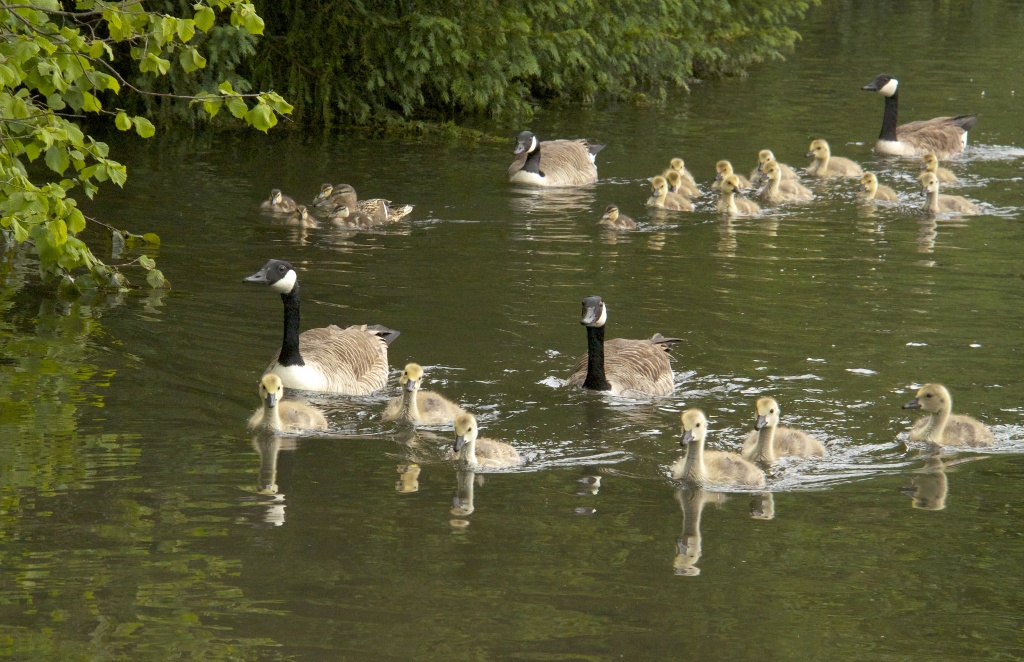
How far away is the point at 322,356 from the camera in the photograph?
11.4 m

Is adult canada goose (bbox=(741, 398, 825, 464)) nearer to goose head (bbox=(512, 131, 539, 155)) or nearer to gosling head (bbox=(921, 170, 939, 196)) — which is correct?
gosling head (bbox=(921, 170, 939, 196))

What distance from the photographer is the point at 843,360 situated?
11711 mm

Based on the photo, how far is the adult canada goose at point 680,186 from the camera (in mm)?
18094

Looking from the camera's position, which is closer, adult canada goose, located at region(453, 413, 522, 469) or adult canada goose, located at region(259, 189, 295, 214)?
adult canada goose, located at region(453, 413, 522, 469)

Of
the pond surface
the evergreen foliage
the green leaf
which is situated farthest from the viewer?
the evergreen foliage

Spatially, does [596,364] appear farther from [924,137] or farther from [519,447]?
[924,137]

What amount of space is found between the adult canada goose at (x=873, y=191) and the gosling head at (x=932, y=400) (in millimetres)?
8749

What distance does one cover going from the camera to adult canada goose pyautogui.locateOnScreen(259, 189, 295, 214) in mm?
17016

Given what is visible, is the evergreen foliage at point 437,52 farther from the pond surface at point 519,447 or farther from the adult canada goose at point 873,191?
the adult canada goose at point 873,191

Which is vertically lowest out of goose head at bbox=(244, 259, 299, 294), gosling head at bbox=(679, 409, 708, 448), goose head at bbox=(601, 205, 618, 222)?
gosling head at bbox=(679, 409, 708, 448)

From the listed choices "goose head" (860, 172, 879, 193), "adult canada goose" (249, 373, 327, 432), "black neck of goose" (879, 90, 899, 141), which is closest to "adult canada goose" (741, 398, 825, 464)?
"adult canada goose" (249, 373, 327, 432)

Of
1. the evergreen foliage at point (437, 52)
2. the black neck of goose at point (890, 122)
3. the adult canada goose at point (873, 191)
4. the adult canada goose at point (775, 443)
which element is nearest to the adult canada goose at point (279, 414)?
the adult canada goose at point (775, 443)

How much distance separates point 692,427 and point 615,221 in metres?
8.15

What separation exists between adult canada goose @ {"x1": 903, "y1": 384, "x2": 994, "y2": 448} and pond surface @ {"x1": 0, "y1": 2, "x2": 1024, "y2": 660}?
18 centimetres
